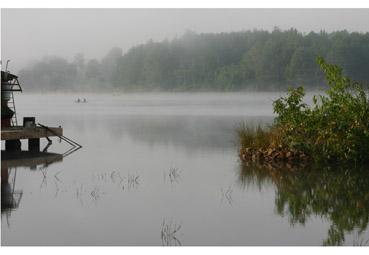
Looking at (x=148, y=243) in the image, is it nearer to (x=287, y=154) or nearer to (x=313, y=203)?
(x=313, y=203)

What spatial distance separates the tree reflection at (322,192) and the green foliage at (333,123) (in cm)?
62

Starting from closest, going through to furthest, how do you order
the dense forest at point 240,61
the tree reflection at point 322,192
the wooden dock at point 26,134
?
the tree reflection at point 322,192 → the wooden dock at point 26,134 → the dense forest at point 240,61

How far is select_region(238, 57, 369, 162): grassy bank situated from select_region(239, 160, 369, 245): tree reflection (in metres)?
0.69

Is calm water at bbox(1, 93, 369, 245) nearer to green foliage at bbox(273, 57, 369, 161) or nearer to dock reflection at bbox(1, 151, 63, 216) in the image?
dock reflection at bbox(1, 151, 63, 216)

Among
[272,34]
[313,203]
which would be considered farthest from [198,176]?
[272,34]

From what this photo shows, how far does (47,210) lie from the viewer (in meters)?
11.8

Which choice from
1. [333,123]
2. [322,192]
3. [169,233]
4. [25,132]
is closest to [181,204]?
[169,233]

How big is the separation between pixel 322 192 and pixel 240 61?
150 metres

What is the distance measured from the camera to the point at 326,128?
18.0m

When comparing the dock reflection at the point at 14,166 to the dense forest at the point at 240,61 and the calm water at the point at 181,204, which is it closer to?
the calm water at the point at 181,204

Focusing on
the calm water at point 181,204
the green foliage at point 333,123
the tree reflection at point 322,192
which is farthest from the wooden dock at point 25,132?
the green foliage at point 333,123

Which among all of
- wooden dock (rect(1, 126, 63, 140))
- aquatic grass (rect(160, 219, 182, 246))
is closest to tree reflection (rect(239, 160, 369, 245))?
aquatic grass (rect(160, 219, 182, 246))

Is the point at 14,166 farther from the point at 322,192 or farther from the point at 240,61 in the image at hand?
the point at 240,61

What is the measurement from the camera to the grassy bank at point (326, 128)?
1759cm
